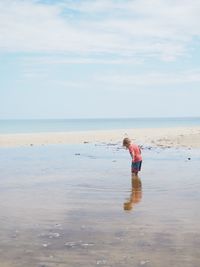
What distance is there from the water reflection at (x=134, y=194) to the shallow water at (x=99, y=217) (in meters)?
0.02

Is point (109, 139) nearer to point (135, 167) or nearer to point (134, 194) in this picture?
point (135, 167)

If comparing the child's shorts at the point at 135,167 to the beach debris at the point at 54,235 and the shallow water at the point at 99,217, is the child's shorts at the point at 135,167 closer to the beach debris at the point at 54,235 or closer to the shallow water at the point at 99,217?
the shallow water at the point at 99,217

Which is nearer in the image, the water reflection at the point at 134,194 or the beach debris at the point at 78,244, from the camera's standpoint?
the beach debris at the point at 78,244

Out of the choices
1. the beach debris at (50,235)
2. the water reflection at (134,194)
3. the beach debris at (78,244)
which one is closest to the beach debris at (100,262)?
the beach debris at (78,244)

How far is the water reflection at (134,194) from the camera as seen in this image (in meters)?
12.0

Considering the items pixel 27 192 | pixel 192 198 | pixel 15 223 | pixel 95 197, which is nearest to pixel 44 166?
pixel 27 192

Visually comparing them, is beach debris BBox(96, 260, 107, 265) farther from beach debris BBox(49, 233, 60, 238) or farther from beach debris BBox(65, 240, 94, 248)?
beach debris BBox(49, 233, 60, 238)

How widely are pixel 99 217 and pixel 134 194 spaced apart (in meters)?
3.08

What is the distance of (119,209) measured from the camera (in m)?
11.5

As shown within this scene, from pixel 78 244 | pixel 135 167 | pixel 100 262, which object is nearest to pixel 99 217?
pixel 78 244

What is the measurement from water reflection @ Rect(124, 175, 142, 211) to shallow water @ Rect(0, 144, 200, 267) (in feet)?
0.08

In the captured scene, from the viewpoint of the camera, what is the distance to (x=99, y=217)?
10.6 meters

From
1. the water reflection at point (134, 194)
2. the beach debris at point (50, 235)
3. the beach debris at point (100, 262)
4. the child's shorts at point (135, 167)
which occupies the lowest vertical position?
the beach debris at point (100, 262)

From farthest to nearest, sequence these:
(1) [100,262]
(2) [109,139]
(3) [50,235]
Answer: (2) [109,139] < (3) [50,235] < (1) [100,262]
